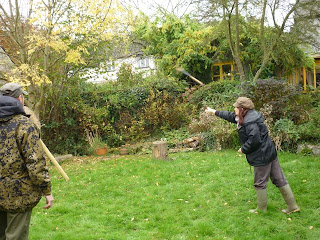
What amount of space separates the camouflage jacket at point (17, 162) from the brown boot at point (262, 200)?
337 cm

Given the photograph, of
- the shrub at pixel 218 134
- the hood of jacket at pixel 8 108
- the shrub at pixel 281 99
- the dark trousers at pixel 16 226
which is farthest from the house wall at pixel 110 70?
the dark trousers at pixel 16 226

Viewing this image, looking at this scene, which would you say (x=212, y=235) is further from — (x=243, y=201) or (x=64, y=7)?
(x=64, y=7)

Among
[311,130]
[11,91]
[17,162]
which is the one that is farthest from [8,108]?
[311,130]

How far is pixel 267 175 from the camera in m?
4.95

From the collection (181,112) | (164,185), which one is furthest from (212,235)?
(181,112)

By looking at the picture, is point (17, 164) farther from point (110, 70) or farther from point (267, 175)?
point (110, 70)

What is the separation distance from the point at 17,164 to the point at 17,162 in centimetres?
2

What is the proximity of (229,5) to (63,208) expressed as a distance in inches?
441

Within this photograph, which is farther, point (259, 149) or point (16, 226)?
point (259, 149)

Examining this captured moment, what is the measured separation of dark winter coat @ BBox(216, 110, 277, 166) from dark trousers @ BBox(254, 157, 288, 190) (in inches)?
4.7

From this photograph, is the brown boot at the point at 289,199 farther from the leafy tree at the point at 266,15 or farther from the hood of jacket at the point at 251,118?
the leafy tree at the point at 266,15

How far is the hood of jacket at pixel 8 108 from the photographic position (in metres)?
3.11

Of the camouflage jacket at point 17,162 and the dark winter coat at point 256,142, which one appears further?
the dark winter coat at point 256,142

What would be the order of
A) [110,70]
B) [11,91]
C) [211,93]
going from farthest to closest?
[211,93] → [110,70] → [11,91]
